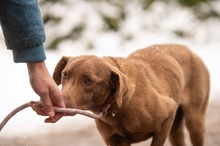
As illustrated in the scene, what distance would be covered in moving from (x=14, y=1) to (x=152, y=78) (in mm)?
2969

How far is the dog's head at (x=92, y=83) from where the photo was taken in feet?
14.6

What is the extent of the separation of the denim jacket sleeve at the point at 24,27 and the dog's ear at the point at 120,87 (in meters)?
1.88

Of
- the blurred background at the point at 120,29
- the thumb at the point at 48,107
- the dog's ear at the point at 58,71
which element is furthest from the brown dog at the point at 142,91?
the blurred background at the point at 120,29

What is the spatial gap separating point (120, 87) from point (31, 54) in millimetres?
1929

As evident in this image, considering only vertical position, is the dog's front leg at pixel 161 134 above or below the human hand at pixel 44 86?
below

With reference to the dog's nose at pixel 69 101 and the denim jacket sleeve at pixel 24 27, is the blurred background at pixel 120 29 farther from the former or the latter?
the denim jacket sleeve at pixel 24 27

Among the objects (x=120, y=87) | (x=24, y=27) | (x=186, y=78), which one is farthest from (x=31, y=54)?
(x=186, y=78)

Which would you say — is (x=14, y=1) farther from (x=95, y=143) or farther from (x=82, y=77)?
(x=95, y=143)

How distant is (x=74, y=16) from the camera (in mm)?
11914

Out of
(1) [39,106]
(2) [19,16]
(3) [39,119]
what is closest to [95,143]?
(3) [39,119]

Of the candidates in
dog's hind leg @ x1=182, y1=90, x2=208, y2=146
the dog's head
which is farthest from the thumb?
dog's hind leg @ x1=182, y1=90, x2=208, y2=146

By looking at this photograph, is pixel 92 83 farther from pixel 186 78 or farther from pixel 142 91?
pixel 186 78

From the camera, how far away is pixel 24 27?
2818mm

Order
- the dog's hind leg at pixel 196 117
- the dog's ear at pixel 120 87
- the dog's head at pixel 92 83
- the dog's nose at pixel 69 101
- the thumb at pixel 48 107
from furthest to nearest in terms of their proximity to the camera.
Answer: the dog's hind leg at pixel 196 117, the dog's ear at pixel 120 87, the dog's head at pixel 92 83, the dog's nose at pixel 69 101, the thumb at pixel 48 107
